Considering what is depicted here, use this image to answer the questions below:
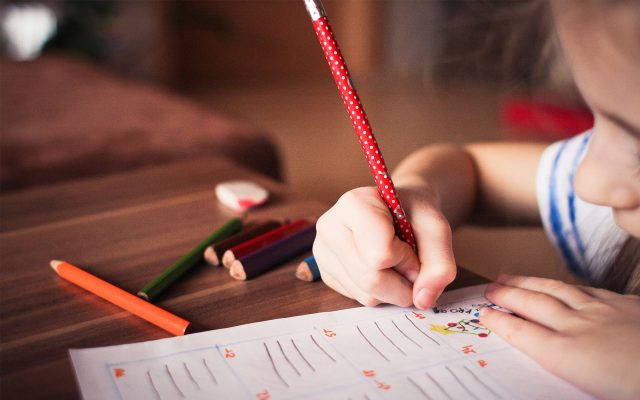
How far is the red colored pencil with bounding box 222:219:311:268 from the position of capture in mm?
505

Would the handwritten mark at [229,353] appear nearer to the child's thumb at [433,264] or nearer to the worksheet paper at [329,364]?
the worksheet paper at [329,364]

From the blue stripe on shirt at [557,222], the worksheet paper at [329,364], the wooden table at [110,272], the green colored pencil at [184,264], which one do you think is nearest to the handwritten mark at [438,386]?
the worksheet paper at [329,364]

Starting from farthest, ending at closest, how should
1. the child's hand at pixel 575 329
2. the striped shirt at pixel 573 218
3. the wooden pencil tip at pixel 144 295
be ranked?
the striped shirt at pixel 573 218
the wooden pencil tip at pixel 144 295
the child's hand at pixel 575 329

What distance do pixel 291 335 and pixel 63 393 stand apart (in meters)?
0.14

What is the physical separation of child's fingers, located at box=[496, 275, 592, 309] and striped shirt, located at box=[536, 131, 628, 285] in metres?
0.14

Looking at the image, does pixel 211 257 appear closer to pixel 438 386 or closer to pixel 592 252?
pixel 438 386

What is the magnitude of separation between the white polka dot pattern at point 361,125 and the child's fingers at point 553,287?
0.09m

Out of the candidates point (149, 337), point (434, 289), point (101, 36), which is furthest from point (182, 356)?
point (101, 36)

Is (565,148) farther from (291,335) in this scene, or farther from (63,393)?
(63,393)

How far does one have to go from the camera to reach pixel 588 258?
1.99ft

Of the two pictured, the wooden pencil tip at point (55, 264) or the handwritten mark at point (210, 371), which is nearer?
the handwritten mark at point (210, 371)

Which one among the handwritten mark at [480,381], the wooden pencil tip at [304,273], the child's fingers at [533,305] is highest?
the wooden pencil tip at [304,273]

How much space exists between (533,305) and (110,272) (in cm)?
33

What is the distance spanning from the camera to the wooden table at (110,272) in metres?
0.40
